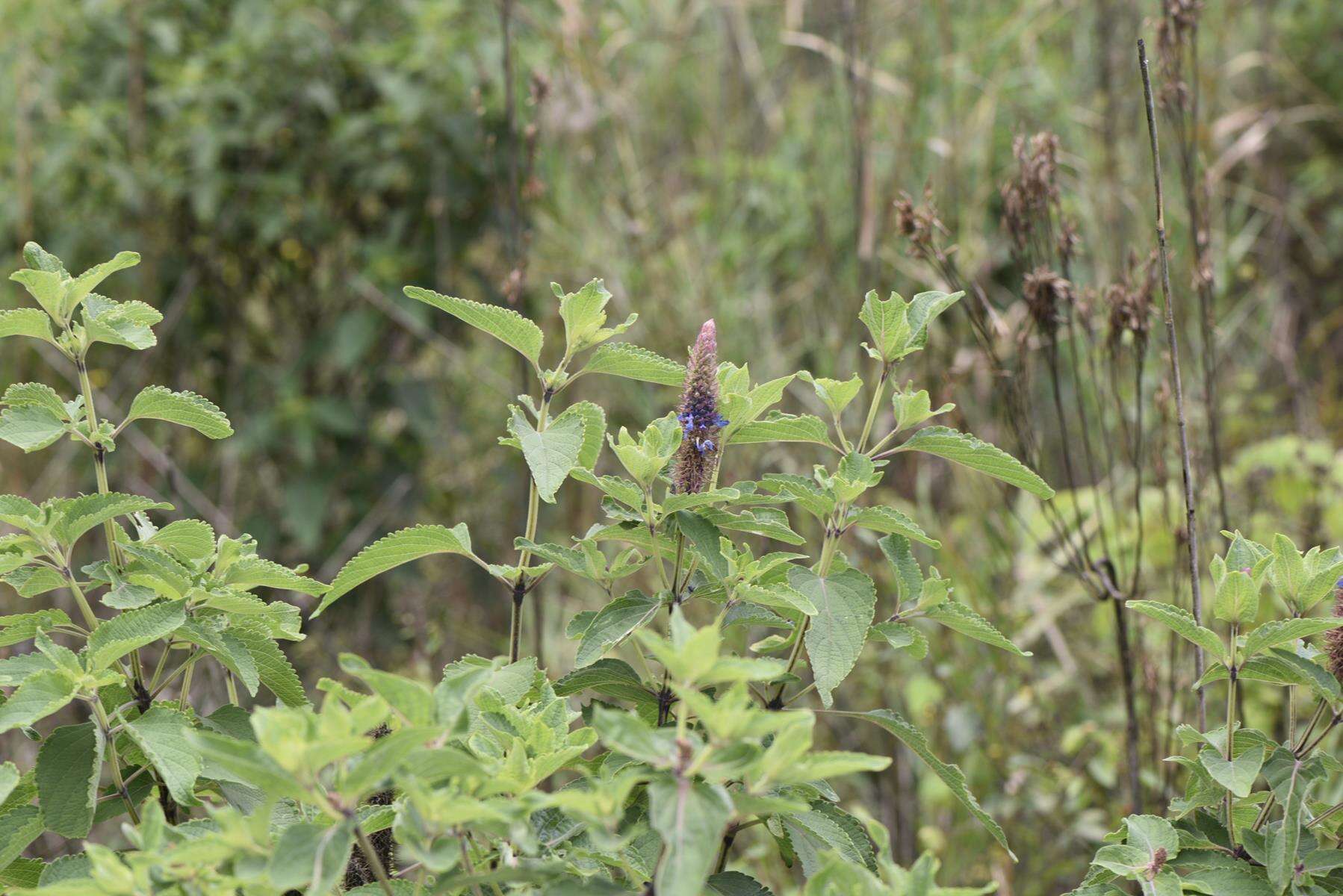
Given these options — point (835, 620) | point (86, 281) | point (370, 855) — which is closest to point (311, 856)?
point (370, 855)

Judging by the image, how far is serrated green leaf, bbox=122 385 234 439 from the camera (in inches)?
42.1

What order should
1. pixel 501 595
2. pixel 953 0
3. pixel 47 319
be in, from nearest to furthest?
pixel 47 319, pixel 501 595, pixel 953 0

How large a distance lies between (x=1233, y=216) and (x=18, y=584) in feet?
12.0

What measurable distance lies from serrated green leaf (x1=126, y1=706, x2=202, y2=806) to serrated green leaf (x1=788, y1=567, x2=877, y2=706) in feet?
1.59

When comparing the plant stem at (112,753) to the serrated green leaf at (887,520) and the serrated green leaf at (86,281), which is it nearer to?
the serrated green leaf at (86,281)

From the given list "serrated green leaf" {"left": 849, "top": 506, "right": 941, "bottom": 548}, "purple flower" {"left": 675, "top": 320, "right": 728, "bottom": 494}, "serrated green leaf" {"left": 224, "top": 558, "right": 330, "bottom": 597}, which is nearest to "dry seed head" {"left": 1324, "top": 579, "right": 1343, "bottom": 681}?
"serrated green leaf" {"left": 849, "top": 506, "right": 941, "bottom": 548}

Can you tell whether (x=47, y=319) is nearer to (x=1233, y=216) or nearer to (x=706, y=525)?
(x=706, y=525)

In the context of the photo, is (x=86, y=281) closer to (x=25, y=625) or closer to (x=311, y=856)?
(x=25, y=625)

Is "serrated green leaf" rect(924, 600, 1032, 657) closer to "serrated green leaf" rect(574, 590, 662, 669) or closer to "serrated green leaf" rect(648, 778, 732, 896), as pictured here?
"serrated green leaf" rect(574, 590, 662, 669)

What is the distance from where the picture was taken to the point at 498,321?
1068 mm

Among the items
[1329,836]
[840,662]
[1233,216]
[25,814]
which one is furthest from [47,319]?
[1233,216]

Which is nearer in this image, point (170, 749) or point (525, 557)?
point (170, 749)

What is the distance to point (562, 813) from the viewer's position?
96 cm

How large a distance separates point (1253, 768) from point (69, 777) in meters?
0.98
